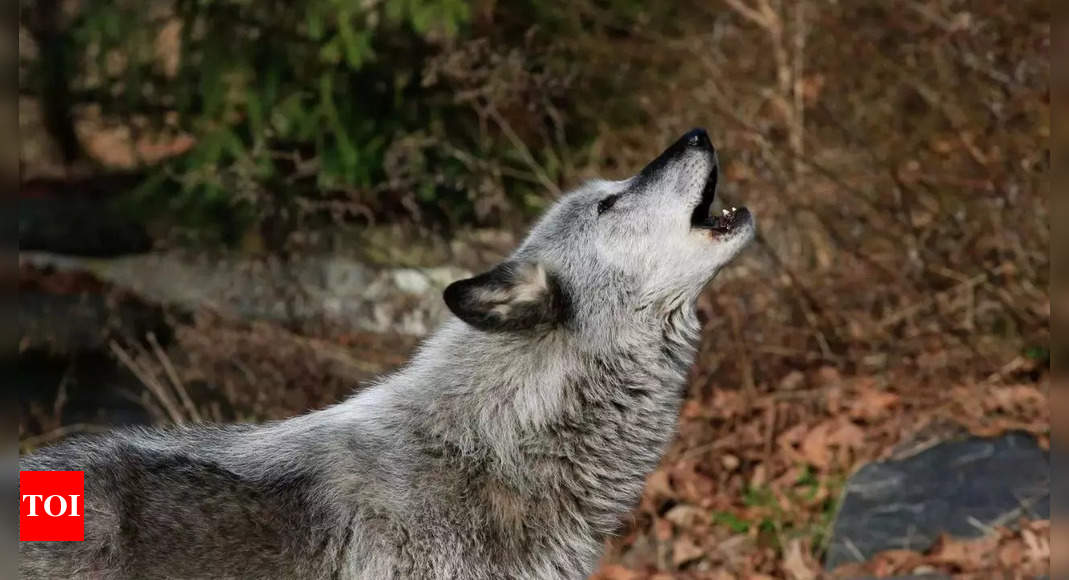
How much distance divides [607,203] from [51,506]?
215 centimetres

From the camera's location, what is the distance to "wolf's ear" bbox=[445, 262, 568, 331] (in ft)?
14.0

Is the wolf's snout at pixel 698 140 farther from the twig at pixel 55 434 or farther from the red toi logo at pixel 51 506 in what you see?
the twig at pixel 55 434

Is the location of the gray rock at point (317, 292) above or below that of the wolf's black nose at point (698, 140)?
below

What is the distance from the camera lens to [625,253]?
15.4 ft

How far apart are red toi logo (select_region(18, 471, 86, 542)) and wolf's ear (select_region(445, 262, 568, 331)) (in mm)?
1239

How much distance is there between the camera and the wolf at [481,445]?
3.97 m

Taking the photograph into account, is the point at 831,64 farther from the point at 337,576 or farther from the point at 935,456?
the point at 337,576

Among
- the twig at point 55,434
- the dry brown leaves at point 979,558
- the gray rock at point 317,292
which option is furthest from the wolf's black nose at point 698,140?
the twig at point 55,434

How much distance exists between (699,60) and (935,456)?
3.73 metres

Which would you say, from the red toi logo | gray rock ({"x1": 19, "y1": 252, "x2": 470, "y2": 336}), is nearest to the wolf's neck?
the red toi logo

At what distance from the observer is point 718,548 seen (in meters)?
7.51

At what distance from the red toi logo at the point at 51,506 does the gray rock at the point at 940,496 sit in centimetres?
434

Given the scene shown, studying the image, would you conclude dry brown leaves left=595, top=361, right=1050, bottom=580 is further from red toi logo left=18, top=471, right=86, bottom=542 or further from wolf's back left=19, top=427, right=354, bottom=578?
red toi logo left=18, top=471, right=86, bottom=542

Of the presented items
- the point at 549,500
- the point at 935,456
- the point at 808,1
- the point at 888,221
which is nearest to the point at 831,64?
the point at 808,1
